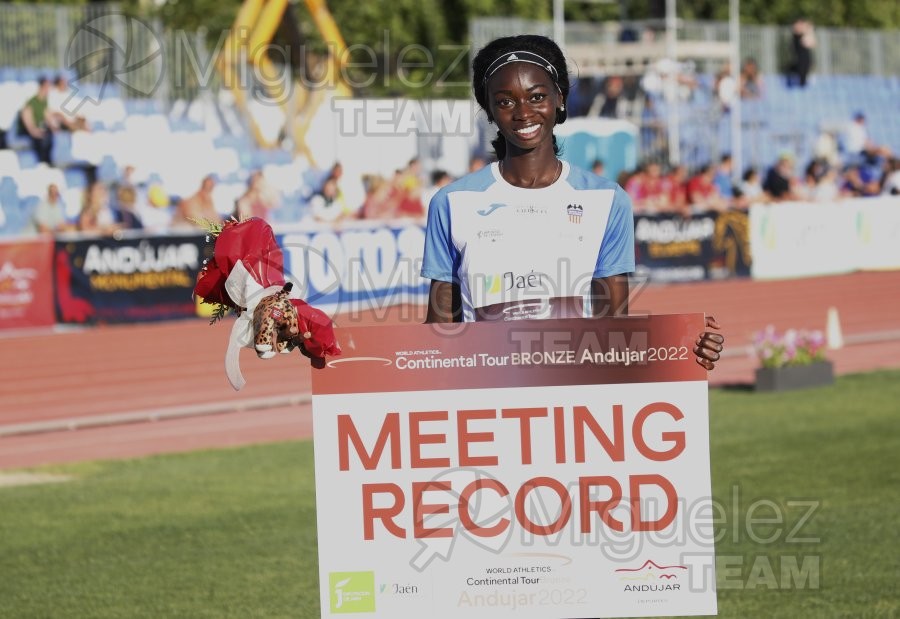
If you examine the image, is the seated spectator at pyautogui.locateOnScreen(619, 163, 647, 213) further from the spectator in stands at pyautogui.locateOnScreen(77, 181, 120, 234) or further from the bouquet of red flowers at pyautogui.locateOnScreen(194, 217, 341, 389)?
the bouquet of red flowers at pyautogui.locateOnScreen(194, 217, 341, 389)

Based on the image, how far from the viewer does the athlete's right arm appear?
462cm

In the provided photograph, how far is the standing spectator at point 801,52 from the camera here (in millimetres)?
35469

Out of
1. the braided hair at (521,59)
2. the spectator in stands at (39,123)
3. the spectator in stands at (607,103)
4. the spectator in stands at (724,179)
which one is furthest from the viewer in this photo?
the spectator in stands at (607,103)

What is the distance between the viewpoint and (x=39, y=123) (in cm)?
2339

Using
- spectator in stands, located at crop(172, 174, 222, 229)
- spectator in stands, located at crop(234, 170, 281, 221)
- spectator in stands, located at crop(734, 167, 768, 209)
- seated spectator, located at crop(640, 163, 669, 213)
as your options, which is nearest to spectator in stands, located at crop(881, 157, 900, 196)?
spectator in stands, located at crop(734, 167, 768, 209)

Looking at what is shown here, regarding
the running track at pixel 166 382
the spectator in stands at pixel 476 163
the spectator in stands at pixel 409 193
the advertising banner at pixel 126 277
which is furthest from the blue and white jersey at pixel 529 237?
the spectator in stands at pixel 476 163

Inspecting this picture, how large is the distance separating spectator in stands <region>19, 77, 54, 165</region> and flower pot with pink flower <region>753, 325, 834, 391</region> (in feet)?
41.2

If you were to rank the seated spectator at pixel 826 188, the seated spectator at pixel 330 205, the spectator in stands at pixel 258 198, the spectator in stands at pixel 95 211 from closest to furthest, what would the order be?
the spectator in stands at pixel 95 211, the spectator in stands at pixel 258 198, the seated spectator at pixel 330 205, the seated spectator at pixel 826 188

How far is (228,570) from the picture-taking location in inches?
333

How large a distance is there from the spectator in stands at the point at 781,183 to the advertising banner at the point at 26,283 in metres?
15.8

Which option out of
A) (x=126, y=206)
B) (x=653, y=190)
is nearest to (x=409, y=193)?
(x=126, y=206)

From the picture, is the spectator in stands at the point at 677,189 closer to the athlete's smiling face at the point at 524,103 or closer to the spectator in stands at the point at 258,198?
the spectator in stands at the point at 258,198

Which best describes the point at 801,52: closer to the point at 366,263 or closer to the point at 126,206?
the point at 366,263

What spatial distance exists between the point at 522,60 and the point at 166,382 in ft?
45.5
